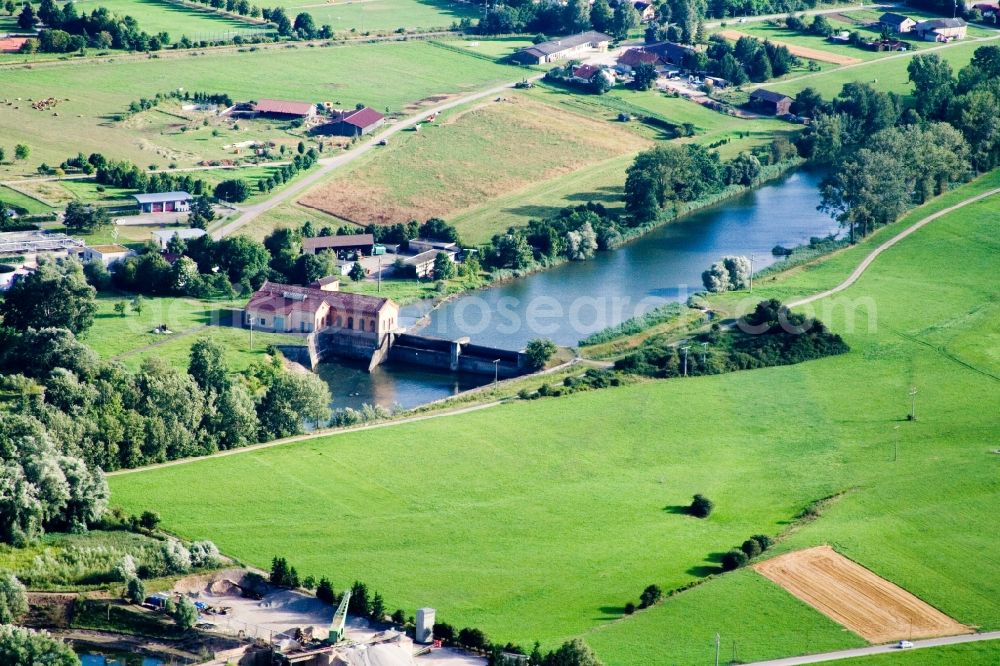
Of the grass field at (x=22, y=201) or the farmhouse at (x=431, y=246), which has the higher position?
the grass field at (x=22, y=201)

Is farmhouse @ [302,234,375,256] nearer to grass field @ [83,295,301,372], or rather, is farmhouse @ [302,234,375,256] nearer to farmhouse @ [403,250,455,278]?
farmhouse @ [403,250,455,278]

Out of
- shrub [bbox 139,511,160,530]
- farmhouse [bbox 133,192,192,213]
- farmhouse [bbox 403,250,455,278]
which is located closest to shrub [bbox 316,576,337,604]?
shrub [bbox 139,511,160,530]

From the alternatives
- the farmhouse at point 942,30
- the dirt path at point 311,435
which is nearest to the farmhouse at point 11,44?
the dirt path at point 311,435

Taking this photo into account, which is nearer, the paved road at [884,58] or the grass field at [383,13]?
the paved road at [884,58]

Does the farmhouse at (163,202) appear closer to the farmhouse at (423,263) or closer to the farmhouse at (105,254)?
the farmhouse at (105,254)

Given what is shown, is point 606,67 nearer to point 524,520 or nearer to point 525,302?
point 525,302

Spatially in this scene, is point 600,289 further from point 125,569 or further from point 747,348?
point 125,569

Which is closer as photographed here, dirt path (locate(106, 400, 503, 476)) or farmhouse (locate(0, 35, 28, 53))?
dirt path (locate(106, 400, 503, 476))
